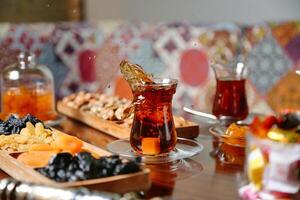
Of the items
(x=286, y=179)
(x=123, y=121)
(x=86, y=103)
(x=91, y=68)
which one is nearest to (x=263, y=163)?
(x=286, y=179)

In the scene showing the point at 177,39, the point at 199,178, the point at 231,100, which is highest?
the point at 177,39

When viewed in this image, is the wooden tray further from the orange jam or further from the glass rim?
the orange jam

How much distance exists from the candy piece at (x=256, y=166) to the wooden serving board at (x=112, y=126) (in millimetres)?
574

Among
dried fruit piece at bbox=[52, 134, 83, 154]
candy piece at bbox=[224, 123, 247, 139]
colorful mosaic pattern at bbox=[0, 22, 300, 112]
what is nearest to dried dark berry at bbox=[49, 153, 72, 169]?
dried fruit piece at bbox=[52, 134, 83, 154]

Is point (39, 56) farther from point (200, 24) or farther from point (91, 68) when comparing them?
point (200, 24)

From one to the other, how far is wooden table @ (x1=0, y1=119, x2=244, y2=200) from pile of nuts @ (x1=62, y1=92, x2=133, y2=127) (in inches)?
7.7

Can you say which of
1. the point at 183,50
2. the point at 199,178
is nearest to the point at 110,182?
the point at 199,178

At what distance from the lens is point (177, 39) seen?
10.2ft

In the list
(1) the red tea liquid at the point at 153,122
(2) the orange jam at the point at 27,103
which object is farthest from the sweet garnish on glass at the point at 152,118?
(2) the orange jam at the point at 27,103

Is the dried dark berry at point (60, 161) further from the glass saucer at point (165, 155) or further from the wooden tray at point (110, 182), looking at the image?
the glass saucer at point (165, 155)

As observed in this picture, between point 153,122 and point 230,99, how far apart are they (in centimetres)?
43

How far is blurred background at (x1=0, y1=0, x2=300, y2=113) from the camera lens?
115 inches

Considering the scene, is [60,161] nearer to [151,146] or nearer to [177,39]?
[151,146]

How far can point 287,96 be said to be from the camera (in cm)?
289
